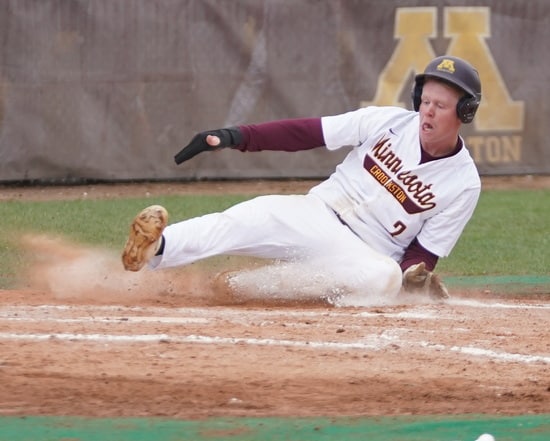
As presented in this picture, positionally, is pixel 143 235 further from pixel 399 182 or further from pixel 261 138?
pixel 399 182

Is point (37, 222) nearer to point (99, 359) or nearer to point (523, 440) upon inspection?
point (99, 359)

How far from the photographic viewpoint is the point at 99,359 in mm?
5168

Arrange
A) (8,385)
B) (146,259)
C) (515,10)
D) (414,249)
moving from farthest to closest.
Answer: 1. (515,10)
2. (414,249)
3. (146,259)
4. (8,385)

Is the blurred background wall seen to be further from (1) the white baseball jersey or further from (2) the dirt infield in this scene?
(1) the white baseball jersey

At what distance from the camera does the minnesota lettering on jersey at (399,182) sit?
711 centimetres

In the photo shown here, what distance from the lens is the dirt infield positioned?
4703mm

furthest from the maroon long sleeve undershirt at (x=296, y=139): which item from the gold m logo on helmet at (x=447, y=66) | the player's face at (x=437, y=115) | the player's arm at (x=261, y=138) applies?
the gold m logo on helmet at (x=447, y=66)

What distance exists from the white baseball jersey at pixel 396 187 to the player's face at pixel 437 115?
0.34 ft

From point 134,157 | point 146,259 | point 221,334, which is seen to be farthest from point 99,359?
point 134,157

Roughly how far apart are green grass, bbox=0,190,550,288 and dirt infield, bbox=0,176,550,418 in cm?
212

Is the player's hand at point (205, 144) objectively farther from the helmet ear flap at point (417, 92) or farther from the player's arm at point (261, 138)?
the helmet ear flap at point (417, 92)

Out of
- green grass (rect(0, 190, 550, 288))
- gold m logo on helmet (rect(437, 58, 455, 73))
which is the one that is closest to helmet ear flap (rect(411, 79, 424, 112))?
gold m logo on helmet (rect(437, 58, 455, 73))

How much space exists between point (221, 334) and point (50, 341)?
0.76m

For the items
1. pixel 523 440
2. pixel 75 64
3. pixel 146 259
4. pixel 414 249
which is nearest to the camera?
pixel 523 440
